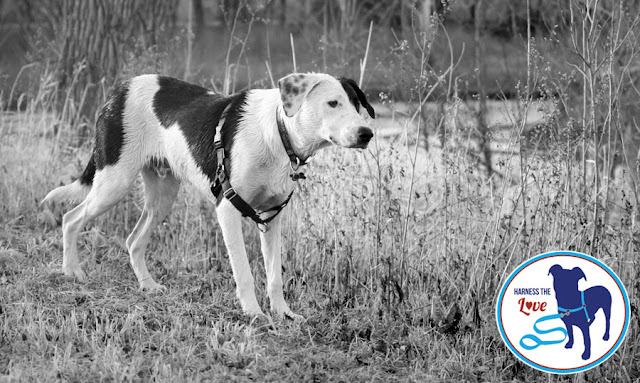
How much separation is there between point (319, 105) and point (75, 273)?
2.07 m

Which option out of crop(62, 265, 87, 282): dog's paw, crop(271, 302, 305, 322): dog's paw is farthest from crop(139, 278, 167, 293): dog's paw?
crop(271, 302, 305, 322): dog's paw

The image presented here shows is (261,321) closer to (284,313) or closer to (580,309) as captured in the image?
(284,313)

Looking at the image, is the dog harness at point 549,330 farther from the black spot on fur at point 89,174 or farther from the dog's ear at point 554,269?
the black spot on fur at point 89,174

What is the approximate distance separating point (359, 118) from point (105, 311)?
1.79 metres

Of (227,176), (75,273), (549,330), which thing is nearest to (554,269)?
(549,330)

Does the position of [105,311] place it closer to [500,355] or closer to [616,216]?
[500,355]

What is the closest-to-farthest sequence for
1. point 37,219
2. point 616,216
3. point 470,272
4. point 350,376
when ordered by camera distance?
point 350,376 → point 470,272 → point 37,219 → point 616,216

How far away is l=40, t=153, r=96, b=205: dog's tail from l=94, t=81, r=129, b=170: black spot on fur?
0.62 ft

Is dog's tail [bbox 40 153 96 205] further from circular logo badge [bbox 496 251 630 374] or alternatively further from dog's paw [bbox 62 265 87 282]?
circular logo badge [bbox 496 251 630 374]

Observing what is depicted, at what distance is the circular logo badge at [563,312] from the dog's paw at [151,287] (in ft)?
7.02

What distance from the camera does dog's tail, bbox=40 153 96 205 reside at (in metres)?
5.47

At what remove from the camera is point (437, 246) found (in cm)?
530

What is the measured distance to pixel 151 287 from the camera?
208 inches

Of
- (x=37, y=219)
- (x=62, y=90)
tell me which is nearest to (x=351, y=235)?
(x=37, y=219)
